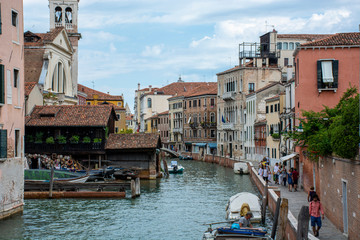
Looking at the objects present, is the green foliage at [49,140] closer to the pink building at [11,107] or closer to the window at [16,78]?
the pink building at [11,107]

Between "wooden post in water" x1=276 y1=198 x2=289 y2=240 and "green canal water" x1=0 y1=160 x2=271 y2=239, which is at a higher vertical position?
"wooden post in water" x1=276 y1=198 x2=289 y2=240

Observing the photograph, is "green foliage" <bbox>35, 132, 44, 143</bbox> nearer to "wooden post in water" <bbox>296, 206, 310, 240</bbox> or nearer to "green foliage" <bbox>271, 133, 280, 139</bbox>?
"green foliage" <bbox>271, 133, 280, 139</bbox>

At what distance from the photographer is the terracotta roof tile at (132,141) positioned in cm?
4125

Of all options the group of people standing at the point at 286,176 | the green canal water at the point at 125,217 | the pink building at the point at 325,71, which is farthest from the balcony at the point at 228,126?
the pink building at the point at 325,71

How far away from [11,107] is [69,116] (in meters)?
19.4

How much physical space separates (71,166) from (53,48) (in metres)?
16.8

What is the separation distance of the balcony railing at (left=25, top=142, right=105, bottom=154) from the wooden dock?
9091mm

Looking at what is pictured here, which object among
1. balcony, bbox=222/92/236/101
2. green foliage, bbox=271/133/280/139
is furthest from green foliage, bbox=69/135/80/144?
balcony, bbox=222/92/236/101

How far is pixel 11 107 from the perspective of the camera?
21312 millimetres

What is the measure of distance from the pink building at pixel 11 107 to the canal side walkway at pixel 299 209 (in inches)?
417

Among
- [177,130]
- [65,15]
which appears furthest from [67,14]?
[177,130]

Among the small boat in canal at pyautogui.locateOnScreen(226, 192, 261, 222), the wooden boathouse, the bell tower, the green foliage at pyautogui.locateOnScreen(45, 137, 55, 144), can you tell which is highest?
the bell tower

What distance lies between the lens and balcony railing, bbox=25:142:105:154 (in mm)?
40156

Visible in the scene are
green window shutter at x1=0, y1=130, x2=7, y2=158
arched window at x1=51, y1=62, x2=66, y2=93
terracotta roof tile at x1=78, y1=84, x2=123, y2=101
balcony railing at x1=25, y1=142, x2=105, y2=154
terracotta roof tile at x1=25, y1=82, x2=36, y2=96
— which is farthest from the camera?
terracotta roof tile at x1=78, y1=84, x2=123, y2=101
